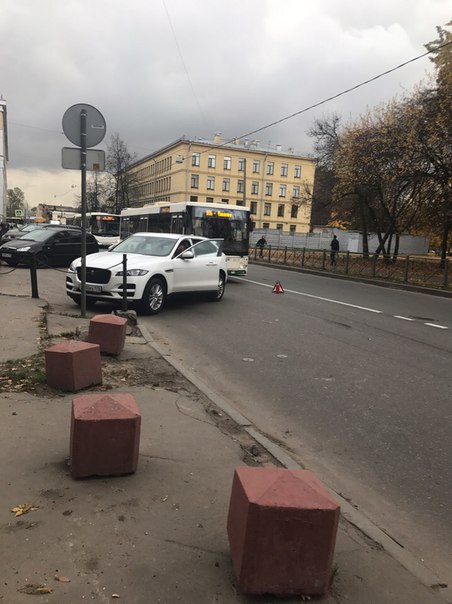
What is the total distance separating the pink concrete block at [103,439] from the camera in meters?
3.22

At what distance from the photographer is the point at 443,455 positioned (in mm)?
4164

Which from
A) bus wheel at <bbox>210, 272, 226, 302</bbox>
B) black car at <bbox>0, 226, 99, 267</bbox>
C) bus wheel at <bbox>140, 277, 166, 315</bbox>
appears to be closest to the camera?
bus wheel at <bbox>140, 277, 166, 315</bbox>

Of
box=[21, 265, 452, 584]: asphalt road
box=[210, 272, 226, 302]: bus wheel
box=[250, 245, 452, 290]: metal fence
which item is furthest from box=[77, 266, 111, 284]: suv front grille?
box=[250, 245, 452, 290]: metal fence

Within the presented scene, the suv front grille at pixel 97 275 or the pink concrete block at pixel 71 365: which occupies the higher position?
the suv front grille at pixel 97 275

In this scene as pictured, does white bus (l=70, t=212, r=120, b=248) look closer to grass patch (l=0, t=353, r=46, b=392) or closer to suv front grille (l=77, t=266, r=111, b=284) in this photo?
suv front grille (l=77, t=266, r=111, b=284)

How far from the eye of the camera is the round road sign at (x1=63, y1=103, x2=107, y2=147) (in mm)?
7614

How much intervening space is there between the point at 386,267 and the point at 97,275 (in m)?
15.5

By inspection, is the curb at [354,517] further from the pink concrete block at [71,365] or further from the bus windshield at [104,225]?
the bus windshield at [104,225]

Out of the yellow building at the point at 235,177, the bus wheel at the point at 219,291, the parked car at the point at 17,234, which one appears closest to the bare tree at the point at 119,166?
the yellow building at the point at 235,177

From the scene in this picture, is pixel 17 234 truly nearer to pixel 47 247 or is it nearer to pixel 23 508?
pixel 47 247

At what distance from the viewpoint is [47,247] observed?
19562 millimetres

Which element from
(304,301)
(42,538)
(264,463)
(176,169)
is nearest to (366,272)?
(304,301)

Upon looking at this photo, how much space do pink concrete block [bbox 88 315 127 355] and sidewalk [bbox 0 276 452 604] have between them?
1938 millimetres

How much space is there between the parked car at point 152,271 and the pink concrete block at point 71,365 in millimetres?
4870
